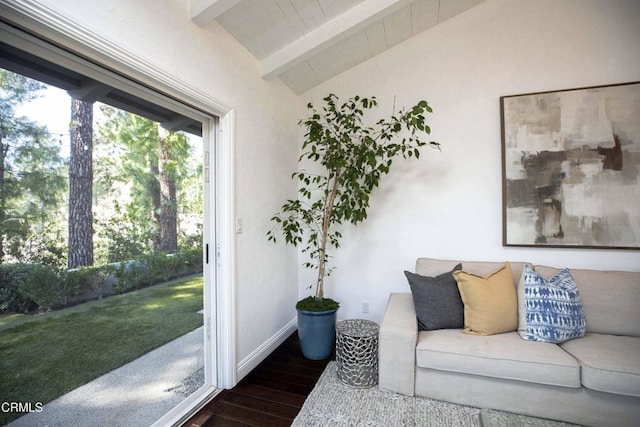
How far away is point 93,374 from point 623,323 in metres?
3.18

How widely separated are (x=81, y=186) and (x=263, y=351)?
183 centimetres

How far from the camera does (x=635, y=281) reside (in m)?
2.04

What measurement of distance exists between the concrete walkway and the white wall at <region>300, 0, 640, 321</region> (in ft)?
4.99

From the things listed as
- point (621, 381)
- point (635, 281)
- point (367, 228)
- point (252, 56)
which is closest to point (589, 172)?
point (635, 281)

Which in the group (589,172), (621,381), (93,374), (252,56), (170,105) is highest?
(252,56)

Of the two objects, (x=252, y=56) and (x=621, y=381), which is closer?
(x=621, y=381)

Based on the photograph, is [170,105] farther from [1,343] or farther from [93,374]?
[93,374]

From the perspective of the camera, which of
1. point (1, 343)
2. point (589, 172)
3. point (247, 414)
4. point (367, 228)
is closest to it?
point (1, 343)

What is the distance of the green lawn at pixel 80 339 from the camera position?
1.15 meters

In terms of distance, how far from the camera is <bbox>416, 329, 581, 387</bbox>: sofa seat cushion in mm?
1646

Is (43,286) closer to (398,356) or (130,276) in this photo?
(130,276)

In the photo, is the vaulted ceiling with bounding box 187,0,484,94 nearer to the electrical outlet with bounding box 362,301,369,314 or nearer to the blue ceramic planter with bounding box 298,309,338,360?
the blue ceramic planter with bounding box 298,309,338,360

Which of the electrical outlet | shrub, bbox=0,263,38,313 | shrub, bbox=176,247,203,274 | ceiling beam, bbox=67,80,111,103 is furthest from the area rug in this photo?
ceiling beam, bbox=67,80,111,103

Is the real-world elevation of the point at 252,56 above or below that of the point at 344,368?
above
